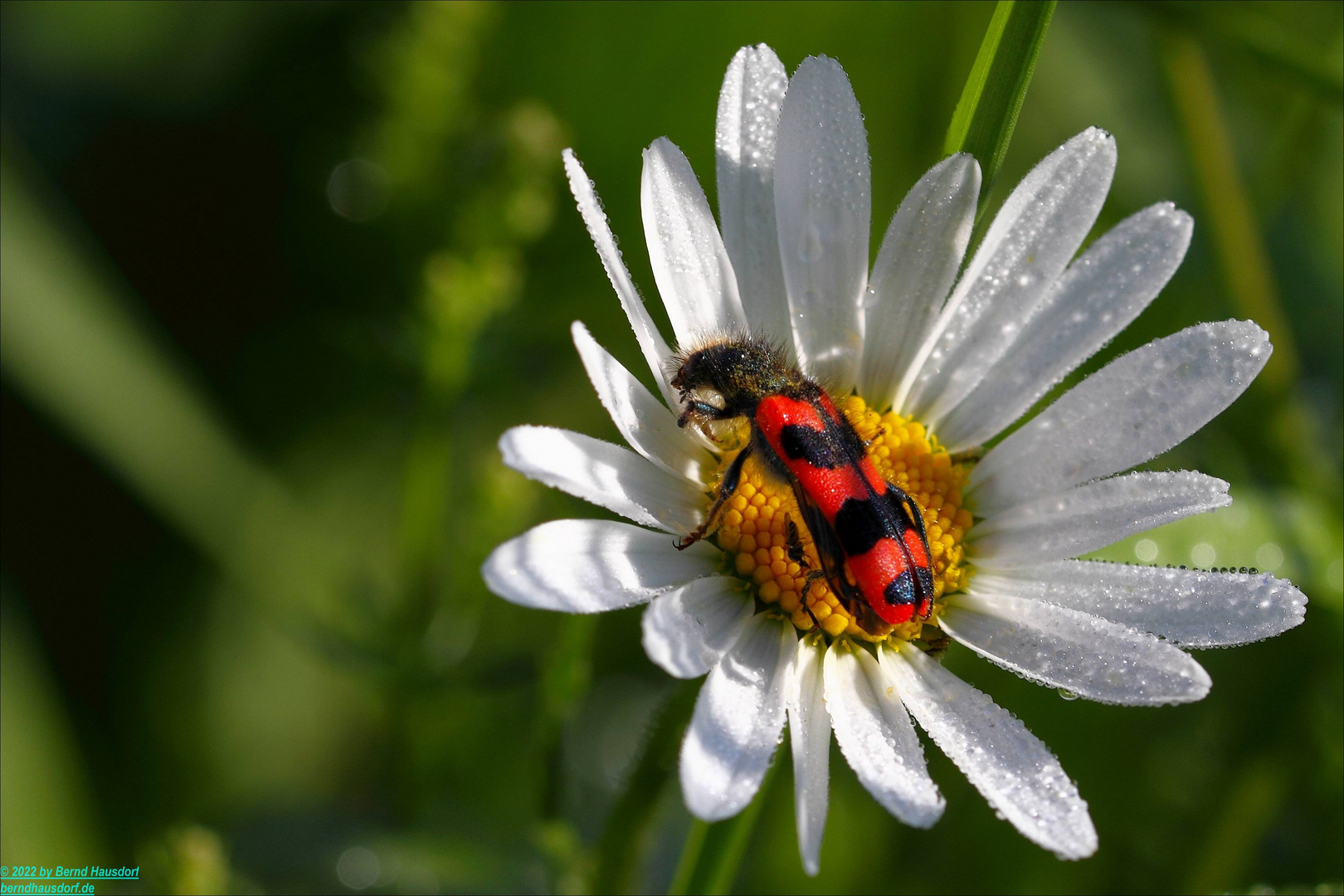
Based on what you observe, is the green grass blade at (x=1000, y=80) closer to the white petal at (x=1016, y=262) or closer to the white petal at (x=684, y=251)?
the white petal at (x=1016, y=262)

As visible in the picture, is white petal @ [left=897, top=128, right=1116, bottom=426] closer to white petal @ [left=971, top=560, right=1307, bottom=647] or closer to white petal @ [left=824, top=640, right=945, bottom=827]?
white petal @ [left=971, top=560, right=1307, bottom=647]

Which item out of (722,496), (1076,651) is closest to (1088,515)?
(1076,651)

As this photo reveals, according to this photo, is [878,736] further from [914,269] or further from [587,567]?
[914,269]

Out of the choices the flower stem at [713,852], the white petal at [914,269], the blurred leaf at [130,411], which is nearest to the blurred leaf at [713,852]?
the flower stem at [713,852]

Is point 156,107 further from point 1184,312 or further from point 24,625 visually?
point 1184,312

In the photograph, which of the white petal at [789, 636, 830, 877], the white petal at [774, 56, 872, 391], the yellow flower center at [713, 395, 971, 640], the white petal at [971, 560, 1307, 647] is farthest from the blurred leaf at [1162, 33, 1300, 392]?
the white petal at [789, 636, 830, 877]

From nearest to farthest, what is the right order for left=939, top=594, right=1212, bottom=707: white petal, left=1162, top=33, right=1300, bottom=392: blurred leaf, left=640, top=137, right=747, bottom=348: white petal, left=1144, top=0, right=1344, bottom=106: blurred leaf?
left=939, top=594, right=1212, bottom=707: white petal
left=640, top=137, right=747, bottom=348: white petal
left=1144, top=0, right=1344, bottom=106: blurred leaf
left=1162, top=33, right=1300, bottom=392: blurred leaf
